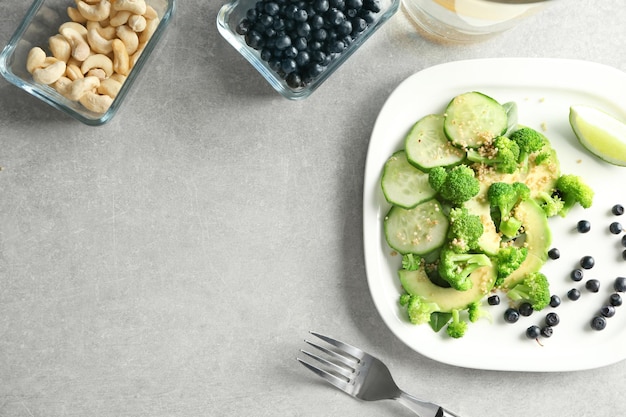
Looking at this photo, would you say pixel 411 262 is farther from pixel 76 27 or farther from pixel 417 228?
pixel 76 27

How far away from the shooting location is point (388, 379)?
164cm

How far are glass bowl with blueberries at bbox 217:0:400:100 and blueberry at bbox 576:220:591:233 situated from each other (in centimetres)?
74

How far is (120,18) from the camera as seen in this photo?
1537 millimetres

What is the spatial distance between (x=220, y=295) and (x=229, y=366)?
7.6 inches

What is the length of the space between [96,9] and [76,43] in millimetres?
97

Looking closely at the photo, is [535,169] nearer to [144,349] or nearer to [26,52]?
[144,349]

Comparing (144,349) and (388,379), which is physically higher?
(388,379)

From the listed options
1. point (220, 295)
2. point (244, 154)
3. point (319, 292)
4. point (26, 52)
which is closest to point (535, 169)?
point (319, 292)

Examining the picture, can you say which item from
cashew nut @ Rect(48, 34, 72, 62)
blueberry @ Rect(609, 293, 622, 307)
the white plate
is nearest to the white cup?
the white plate

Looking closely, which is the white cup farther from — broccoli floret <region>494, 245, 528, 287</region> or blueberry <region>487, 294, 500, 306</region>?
blueberry <region>487, 294, 500, 306</region>

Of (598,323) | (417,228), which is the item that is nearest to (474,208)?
(417,228)

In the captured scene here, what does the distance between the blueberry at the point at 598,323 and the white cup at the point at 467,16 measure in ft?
2.65

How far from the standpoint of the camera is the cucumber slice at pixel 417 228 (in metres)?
1.58

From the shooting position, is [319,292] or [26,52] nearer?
[26,52]
